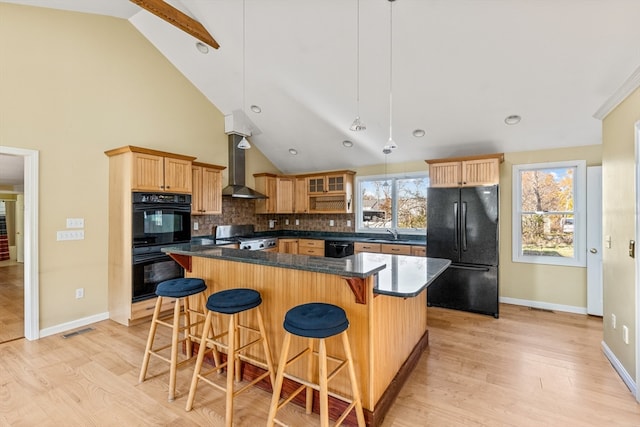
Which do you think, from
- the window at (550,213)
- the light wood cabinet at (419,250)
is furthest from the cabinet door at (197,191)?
the window at (550,213)

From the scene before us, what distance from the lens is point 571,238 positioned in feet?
13.2

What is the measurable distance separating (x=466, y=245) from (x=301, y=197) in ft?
10.7

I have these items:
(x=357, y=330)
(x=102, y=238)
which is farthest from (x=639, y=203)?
(x=102, y=238)

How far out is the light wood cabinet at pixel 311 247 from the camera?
5488 mm

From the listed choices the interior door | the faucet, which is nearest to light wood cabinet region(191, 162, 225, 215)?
the faucet

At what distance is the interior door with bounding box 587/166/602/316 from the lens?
12.3 ft

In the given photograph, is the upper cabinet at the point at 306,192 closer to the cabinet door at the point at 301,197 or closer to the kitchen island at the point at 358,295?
the cabinet door at the point at 301,197

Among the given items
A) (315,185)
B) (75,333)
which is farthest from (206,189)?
(75,333)

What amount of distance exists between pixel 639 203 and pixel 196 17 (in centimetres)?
475

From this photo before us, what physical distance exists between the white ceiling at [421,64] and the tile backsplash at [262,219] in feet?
5.51

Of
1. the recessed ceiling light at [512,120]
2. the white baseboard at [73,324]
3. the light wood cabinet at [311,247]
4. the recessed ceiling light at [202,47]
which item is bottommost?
the white baseboard at [73,324]

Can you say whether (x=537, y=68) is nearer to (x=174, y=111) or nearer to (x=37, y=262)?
(x=174, y=111)

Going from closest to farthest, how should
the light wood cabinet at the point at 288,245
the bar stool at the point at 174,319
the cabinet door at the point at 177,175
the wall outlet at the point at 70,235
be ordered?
1. the bar stool at the point at 174,319
2. the wall outlet at the point at 70,235
3. the cabinet door at the point at 177,175
4. the light wood cabinet at the point at 288,245

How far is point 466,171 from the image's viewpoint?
13.2ft
